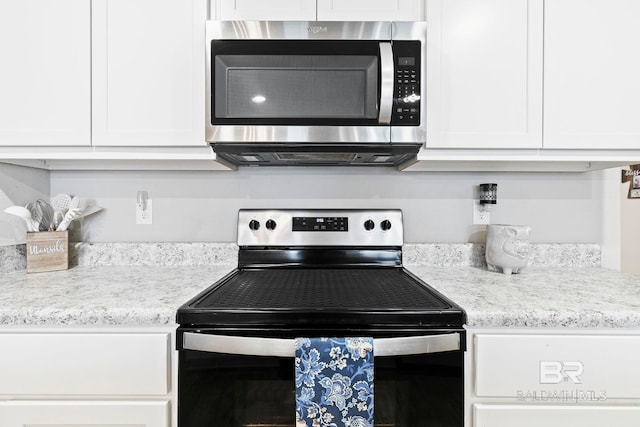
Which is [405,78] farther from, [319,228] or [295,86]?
[319,228]

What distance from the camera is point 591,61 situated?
47.7 inches

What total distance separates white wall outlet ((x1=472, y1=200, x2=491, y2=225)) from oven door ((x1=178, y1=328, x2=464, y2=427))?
815 millimetres

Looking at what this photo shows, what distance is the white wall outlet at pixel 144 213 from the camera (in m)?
1.56

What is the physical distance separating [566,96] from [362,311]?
105 centimetres

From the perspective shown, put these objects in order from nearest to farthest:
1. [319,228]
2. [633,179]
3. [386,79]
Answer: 1. [386,79]
2. [319,228]
3. [633,179]

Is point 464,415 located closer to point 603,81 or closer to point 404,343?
point 404,343

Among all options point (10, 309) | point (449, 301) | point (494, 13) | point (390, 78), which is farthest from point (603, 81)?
point (10, 309)

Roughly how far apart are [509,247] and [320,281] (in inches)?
28.9

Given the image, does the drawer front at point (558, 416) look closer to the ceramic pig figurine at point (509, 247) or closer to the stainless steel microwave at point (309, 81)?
the ceramic pig figurine at point (509, 247)

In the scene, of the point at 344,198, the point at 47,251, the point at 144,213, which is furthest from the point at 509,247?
the point at 47,251

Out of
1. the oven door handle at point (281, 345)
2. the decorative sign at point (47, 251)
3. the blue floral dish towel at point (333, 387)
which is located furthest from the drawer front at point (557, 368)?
the decorative sign at point (47, 251)

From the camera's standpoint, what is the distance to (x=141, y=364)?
2.90ft

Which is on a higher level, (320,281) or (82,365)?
(320,281)

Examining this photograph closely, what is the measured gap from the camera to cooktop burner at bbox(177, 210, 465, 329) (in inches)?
35.0
